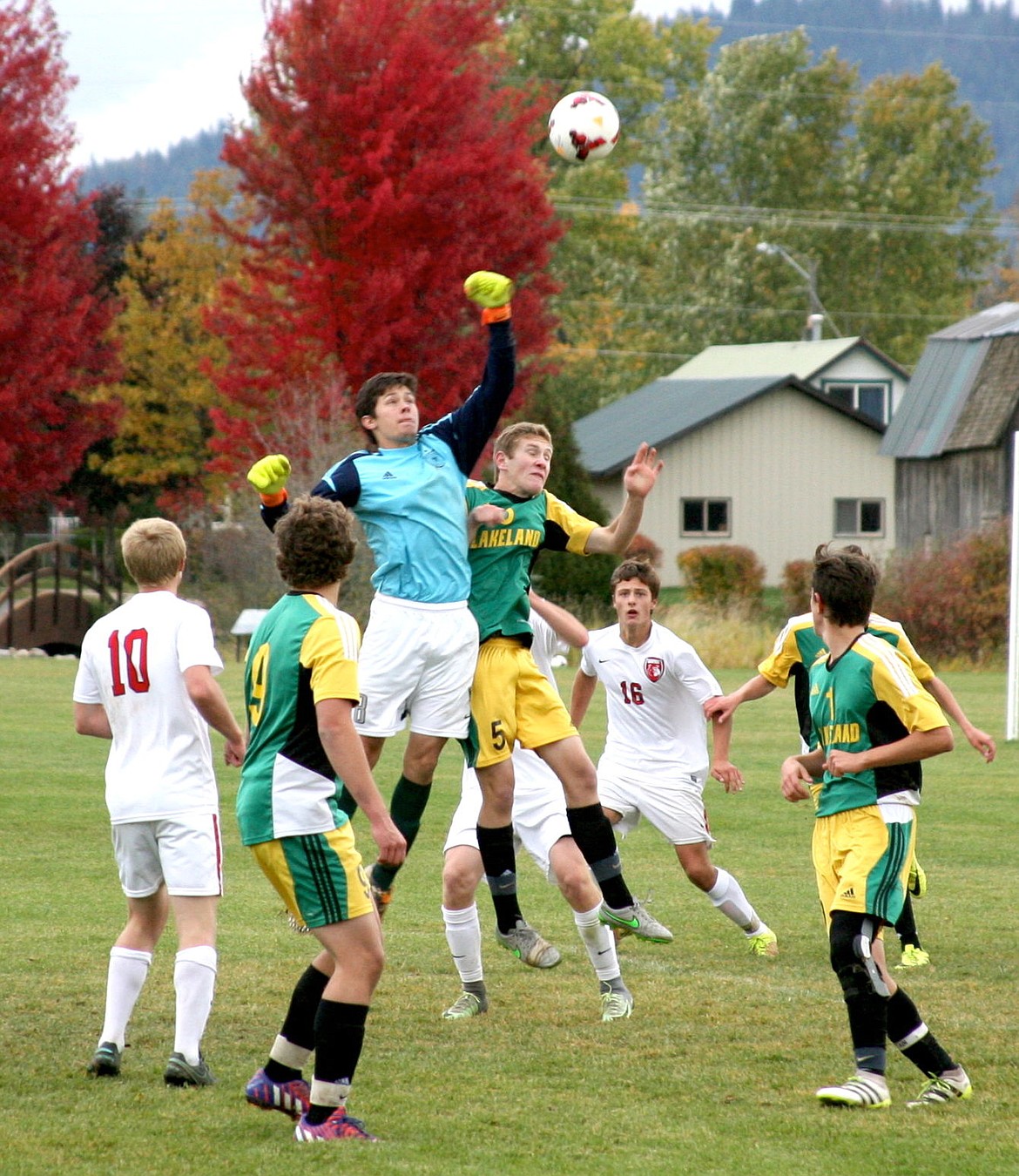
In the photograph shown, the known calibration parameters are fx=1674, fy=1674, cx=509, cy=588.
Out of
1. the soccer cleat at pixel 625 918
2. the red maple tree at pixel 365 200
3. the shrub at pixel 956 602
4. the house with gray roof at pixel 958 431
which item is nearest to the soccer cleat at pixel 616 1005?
the soccer cleat at pixel 625 918

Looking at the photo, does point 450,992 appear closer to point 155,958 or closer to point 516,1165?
point 155,958

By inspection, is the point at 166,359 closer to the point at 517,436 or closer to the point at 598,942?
the point at 517,436

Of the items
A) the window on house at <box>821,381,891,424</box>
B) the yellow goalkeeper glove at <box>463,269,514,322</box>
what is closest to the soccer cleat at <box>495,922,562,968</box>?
the yellow goalkeeper glove at <box>463,269,514,322</box>

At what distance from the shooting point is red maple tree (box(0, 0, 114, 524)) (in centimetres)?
2911

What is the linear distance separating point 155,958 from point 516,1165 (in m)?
3.30

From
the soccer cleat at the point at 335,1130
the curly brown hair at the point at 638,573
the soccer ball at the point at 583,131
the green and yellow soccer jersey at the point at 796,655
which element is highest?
the soccer ball at the point at 583,131

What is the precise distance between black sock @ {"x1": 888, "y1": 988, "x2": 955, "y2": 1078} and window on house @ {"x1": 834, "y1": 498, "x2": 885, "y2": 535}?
43.4 m

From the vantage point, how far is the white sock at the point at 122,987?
18.0ft

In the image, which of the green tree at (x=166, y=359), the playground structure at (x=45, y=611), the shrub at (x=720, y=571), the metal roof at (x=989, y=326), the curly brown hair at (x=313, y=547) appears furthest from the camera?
the metal roof at (x=989, y=326)

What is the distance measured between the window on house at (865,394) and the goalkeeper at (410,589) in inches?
1869

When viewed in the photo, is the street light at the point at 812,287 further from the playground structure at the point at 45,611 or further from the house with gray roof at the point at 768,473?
the playground structure at the point at 45,611

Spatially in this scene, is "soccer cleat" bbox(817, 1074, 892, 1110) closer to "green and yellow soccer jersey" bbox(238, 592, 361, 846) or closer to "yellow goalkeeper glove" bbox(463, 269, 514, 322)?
"green and yellow soccer jersey" bbox(238, 592, 361, 846)

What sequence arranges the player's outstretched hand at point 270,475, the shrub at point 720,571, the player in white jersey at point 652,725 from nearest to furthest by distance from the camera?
the player's outstretched hand at point 270,475 < the player in white jersey at point 652,725 < the shrub at point 720,571

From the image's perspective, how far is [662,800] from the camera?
7996mm
